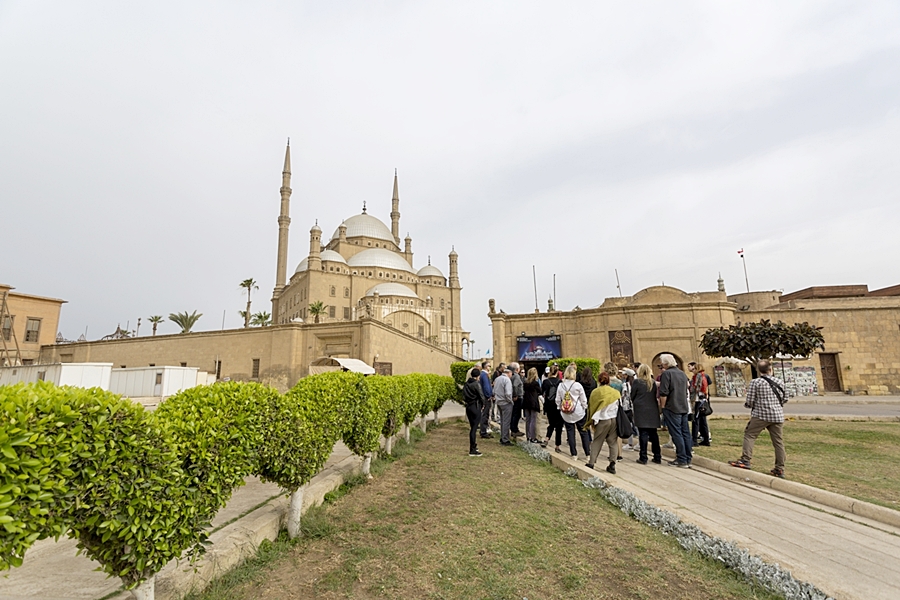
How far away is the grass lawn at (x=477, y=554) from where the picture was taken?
3.09 m

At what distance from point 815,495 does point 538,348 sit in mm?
19532

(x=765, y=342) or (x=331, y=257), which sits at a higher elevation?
(x=331, y=257)

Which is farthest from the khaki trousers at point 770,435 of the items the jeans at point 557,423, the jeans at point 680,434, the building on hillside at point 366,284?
the building on hillside at point 366,284

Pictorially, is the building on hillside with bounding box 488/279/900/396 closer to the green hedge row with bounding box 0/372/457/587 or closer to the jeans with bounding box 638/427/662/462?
the jeans with bounding box 638/427/662/462

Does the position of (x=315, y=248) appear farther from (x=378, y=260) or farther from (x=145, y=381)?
(x=145, y=381)

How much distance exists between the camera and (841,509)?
195 inches

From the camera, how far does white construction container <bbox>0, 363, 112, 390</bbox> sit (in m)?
14.9

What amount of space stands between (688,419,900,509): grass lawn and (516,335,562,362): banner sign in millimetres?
12853

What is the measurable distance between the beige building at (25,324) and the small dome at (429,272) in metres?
37.0

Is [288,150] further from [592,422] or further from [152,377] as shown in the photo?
[592,422]

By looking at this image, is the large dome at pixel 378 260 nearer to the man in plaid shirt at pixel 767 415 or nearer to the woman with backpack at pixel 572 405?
the woman with backpack at pixel 572 405

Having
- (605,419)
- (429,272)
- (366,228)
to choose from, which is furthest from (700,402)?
(366,228)

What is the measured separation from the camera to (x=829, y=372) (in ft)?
79.9

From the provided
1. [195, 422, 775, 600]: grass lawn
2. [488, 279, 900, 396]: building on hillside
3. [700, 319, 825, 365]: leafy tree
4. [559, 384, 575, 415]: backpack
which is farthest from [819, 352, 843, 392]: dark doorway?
[195, 422, 775, 600]: grass lawn
